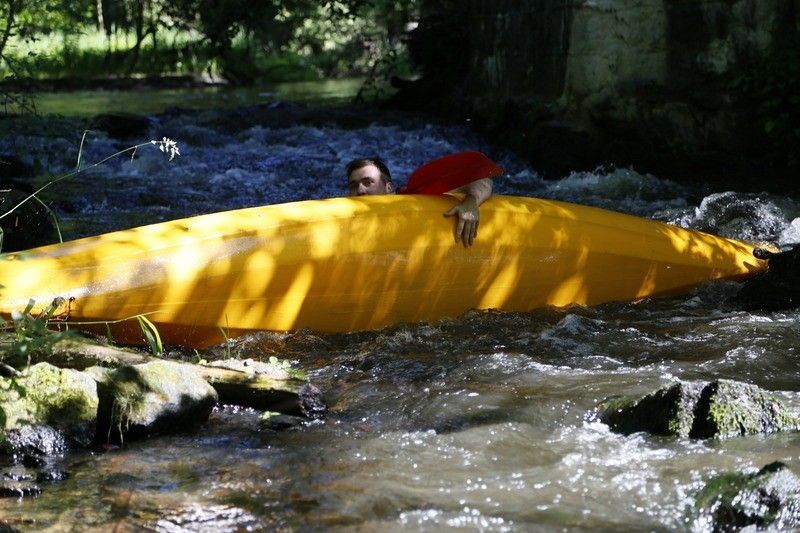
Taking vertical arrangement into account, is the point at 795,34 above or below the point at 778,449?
above

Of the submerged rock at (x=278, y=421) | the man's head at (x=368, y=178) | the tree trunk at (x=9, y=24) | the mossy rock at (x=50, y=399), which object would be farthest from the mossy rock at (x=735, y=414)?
the tree trunk at (x=9, y=24)

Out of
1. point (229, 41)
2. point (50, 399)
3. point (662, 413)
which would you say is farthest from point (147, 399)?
point (229, 41)

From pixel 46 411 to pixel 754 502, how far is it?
6.30ft

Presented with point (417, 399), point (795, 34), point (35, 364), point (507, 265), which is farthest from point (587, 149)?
point (35, 364)

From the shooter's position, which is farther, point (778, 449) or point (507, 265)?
point (507, 265)

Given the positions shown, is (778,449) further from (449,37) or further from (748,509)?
(449,37)

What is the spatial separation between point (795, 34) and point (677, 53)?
0.92 meters

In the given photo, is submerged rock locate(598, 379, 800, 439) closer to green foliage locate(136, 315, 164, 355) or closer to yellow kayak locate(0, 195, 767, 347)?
yellow kayak locate(0, 195, 767, 347)

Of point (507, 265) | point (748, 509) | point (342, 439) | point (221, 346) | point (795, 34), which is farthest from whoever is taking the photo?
point (795, 34)

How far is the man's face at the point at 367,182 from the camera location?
488cm

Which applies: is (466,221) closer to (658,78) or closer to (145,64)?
(658,78)

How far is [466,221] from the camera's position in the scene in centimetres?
446

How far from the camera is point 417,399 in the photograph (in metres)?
3.46

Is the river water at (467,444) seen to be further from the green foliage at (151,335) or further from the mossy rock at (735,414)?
the green foliage at (151,335)
